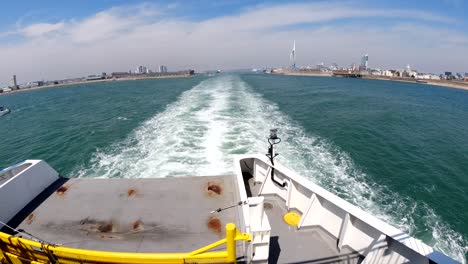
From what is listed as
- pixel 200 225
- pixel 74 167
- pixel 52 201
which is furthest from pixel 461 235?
pixel 74 167

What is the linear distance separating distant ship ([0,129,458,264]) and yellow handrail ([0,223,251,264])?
0.06ft

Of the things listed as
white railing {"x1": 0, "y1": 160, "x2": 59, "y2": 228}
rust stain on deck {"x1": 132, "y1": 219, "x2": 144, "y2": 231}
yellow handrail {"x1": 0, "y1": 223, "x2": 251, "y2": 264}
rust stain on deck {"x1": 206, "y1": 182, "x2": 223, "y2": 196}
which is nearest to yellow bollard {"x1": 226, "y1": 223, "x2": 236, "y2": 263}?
yellow handrail {"x1": 0, "y1": 223, "x2": 251, "y2": 264}

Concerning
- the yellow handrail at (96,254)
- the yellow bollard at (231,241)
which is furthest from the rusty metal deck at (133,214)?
the yellow bollard at (231,241)

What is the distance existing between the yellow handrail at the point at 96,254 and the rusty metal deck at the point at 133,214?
95cm

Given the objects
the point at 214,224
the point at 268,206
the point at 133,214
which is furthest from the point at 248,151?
the point at 133,214

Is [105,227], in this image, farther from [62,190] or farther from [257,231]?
[257,231]

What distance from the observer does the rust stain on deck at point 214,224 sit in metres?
5.58

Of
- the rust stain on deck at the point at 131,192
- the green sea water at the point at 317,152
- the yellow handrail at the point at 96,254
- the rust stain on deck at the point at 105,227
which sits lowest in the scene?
the green sea water at the point at 317,152

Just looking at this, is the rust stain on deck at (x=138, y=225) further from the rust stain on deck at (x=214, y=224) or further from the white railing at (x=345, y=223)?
the white railing at (x=345, y=223)

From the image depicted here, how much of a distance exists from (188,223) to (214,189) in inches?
61.8

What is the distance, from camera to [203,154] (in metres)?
14.1

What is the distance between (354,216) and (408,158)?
1412cm

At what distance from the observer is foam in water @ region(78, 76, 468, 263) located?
31.3ft

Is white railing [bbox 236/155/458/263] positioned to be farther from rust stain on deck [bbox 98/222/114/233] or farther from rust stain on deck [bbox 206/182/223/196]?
rust stain on deck [bbox 98/222/114/233]
